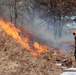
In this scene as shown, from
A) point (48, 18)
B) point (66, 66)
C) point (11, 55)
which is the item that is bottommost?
point (66, 66)

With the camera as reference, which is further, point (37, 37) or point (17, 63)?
point (37, 37)

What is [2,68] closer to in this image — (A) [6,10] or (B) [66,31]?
(A) [6,10]

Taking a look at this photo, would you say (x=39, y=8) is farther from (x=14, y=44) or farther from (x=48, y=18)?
(x=14, y=44)

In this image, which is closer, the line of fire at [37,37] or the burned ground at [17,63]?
the burned ground at [17,63]

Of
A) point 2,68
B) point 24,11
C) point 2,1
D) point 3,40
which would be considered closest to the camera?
point 2,68

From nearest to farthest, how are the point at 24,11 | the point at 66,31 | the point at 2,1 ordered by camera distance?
the point at 2,1 → the point at 24,11 → the point at 66,31

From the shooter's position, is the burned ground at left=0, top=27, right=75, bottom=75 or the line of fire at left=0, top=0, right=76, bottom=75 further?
the line of fire at left=0, top=0, right=76, bottom=75

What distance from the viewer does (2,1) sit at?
21.8m

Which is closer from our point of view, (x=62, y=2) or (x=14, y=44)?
(x=14, y=44)

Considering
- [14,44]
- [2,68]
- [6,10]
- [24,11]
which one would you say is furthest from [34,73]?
[24,11]


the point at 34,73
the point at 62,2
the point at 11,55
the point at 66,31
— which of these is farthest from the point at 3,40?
the point at 66,31

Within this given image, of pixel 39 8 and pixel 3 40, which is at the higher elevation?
pixel 39 8

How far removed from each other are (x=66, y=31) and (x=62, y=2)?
5.26m

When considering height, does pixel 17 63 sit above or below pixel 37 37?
below
